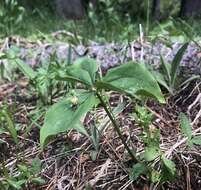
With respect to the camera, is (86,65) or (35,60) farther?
(35,60)

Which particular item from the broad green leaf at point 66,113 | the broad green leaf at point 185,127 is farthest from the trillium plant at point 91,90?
the broad green leaf at point 185,127

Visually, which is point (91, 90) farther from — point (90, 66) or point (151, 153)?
point (151, 153)

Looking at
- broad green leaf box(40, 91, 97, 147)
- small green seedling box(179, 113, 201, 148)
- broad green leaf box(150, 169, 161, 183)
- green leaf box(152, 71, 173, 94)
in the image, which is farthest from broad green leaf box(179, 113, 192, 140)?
green leaf box(152, 71, 173, 94)

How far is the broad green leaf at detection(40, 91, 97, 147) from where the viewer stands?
101cm

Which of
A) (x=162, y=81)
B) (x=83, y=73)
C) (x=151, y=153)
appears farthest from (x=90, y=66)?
(x=162, y=81)

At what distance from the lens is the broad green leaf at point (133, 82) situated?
1.00 metres

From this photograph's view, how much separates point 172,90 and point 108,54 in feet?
1.89

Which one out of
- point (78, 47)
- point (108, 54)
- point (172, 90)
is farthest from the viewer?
point (78, 47)

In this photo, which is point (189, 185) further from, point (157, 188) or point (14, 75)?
point (14, 75)

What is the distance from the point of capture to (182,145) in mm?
1212

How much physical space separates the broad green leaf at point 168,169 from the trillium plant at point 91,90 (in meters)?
0.16

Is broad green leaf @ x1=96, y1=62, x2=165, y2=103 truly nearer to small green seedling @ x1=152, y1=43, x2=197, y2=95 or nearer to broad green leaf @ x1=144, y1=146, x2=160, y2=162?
broad green leaf @ x1=144, y1=146, x2=160, y2=162

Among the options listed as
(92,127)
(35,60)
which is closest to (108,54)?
(35,60)

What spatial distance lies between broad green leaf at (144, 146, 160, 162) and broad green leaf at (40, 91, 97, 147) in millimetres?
177
